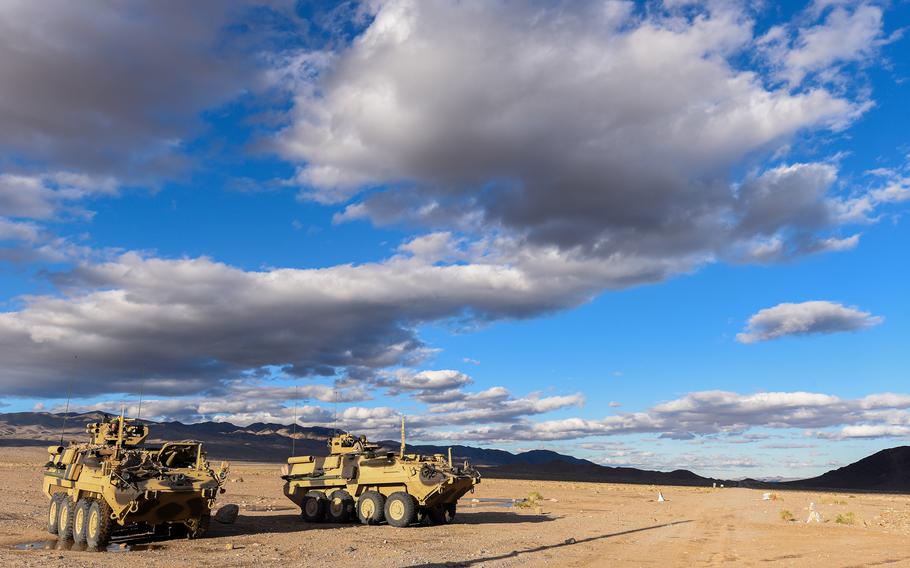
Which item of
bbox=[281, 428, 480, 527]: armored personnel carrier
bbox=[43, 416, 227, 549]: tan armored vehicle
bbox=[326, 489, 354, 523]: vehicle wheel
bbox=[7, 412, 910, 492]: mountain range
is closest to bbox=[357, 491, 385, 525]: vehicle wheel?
bbox=[281, 428, 480, 527]: armored personnel carrier

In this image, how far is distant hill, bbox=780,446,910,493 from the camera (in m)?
118

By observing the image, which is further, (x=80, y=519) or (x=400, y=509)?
(x=400, y=509)

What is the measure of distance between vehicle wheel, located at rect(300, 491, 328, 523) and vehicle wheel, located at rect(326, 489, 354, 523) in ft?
1.15

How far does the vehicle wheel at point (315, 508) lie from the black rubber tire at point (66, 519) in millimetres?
8364

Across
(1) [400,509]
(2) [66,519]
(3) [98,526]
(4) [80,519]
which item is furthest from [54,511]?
(1) [400,509]

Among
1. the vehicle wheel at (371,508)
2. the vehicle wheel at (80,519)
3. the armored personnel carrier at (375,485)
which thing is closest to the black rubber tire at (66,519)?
the vehicle wheel at (80,519)

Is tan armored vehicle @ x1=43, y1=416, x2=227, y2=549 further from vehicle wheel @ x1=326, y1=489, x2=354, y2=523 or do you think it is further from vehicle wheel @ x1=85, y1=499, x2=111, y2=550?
vehicle wheel @ x1=326, y1=489, x2=354, y2=523

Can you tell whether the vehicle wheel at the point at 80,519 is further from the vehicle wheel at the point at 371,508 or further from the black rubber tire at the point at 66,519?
the vehicle wheel at the point at 371,508

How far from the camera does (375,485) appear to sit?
25422 millimetres

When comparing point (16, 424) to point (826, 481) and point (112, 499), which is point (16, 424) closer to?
point (826, 481)

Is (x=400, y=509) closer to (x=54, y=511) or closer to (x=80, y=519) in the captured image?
(x=80, y=519)

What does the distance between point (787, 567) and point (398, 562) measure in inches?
349

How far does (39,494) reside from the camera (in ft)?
120

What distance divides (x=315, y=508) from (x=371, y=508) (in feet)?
8.13
